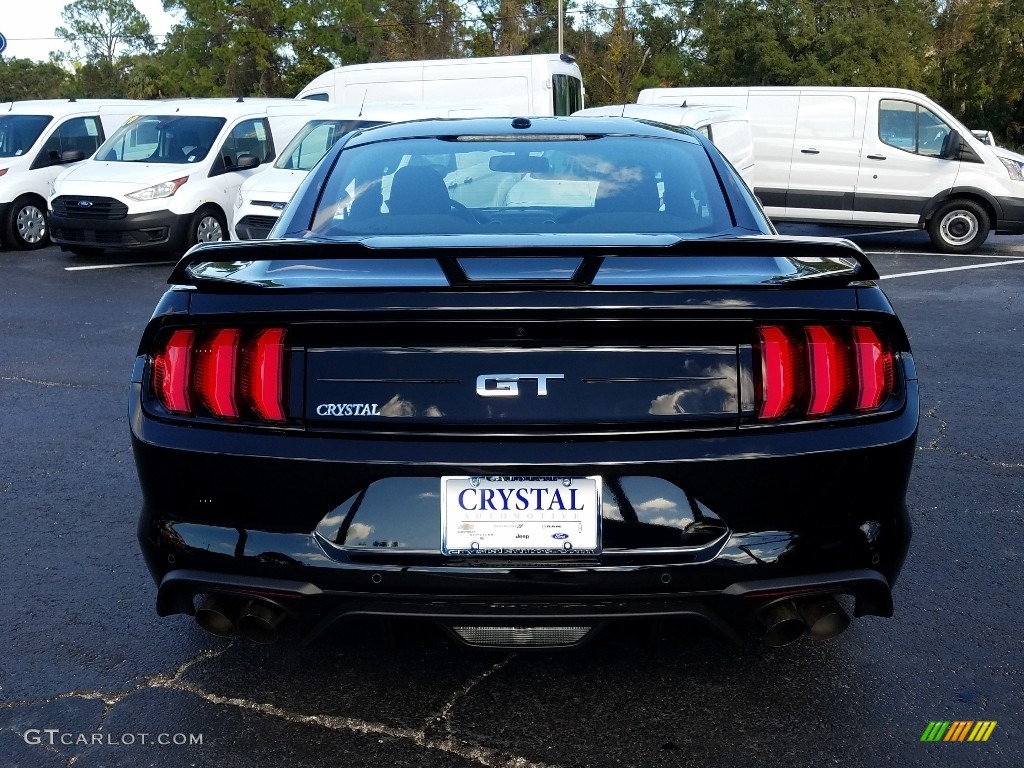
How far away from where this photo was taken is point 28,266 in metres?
13.1

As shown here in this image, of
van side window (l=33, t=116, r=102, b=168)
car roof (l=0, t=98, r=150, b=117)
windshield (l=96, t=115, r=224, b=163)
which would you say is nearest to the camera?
windshield (l=96, t=115, r=224, b=163)

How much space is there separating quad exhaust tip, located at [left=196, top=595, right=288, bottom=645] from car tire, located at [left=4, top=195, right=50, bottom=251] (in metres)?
13.0

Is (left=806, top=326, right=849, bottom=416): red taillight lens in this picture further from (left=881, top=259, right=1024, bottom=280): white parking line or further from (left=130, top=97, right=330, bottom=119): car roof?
(left=130, top=97, right=330, bottom=119): car roof

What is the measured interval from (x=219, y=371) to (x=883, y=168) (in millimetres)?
12953

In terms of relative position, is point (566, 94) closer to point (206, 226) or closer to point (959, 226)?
point (959, 226)

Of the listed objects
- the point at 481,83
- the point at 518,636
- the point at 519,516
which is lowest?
the point at 518,636

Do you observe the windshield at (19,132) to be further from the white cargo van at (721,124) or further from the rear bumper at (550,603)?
the rear bumper at (550,603)

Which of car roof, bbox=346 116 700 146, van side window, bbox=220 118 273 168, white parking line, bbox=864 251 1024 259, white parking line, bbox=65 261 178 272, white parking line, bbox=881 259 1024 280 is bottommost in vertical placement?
white parking line, bbox=864 251 1024 259

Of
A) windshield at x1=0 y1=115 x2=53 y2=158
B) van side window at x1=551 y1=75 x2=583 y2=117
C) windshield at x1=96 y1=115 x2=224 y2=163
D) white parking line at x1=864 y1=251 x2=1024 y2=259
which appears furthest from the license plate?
van side window at x1=551 y1=75 x2=583 y2=117

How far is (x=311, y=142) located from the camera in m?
12.9

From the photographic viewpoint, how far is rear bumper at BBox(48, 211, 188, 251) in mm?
12742

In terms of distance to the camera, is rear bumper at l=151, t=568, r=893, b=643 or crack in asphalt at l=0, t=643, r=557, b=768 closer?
rear bumper at l=151, t=568, r=893, b=643

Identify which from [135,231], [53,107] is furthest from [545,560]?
[53,107]

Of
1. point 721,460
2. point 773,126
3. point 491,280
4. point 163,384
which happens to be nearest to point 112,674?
point 163,384
